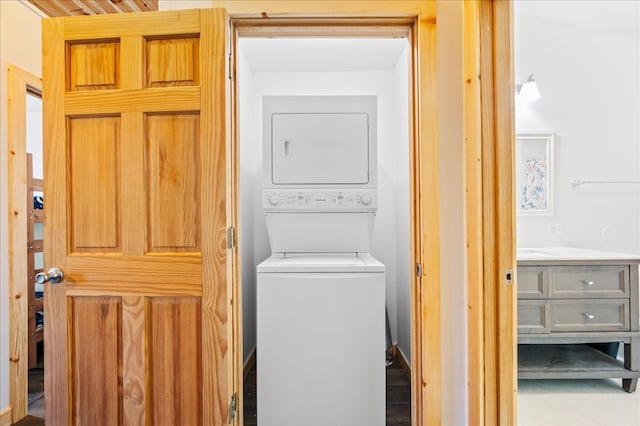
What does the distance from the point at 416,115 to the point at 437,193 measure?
14.4 inches

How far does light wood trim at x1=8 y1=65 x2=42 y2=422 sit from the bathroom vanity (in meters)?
3.02

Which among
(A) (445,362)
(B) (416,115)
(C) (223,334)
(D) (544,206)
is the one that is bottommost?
(A) (445,362)

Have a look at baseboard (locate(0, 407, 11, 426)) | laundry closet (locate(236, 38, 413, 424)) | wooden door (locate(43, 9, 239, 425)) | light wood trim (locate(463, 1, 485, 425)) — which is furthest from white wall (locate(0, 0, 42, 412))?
light wood trim (locate(463, 1, 485, 425))

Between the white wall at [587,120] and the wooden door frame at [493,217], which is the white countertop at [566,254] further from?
the wooden door frame at [493,217]

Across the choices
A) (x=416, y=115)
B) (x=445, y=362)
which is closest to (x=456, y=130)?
(x=416, y=115)

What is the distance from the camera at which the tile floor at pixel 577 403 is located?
1.84 m

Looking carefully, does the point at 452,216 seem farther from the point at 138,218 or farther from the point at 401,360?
the point at 401,360

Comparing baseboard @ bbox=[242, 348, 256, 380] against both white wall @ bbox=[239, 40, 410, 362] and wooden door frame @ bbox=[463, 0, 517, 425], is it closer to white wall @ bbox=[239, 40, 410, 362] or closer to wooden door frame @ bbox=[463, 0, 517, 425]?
white wall @ bbox=[239, 40, 410, 362]

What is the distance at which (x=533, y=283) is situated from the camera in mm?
2072

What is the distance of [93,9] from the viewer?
1.93m

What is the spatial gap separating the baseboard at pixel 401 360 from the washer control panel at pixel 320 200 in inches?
47.7

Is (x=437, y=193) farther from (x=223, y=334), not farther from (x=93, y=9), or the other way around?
(x=93, y=9)

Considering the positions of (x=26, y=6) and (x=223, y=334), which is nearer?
(x=223, y=334)

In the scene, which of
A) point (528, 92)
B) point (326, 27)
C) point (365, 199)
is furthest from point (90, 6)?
point (528, 92)
